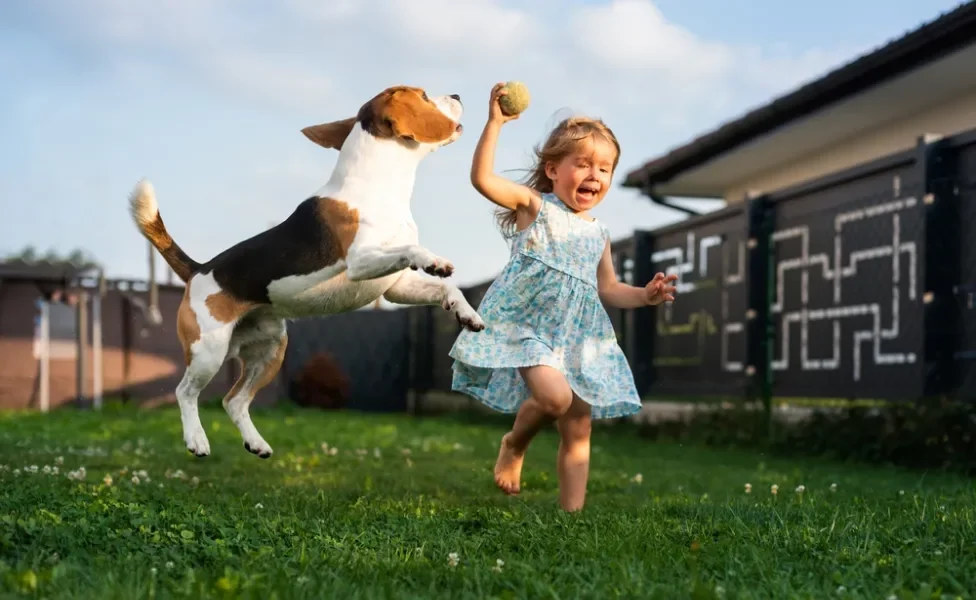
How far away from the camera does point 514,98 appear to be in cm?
394

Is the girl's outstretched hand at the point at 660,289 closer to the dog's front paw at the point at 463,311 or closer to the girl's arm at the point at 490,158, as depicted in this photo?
the girl's arm at the point at 490,158

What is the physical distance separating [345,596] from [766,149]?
10.6 meters

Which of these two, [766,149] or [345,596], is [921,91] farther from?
[345,596]

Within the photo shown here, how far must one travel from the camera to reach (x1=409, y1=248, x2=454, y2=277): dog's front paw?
324cm

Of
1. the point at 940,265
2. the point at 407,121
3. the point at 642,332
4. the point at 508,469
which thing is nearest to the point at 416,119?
the point at 407,121

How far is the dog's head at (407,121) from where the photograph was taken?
11.6ft

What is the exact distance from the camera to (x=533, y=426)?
13.7ft

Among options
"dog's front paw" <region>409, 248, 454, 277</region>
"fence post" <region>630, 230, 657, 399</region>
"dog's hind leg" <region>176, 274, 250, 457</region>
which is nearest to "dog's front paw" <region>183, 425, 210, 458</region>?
"dog's hind leg" <region>176, 274, 250, 457</region>

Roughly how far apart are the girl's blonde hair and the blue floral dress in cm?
16

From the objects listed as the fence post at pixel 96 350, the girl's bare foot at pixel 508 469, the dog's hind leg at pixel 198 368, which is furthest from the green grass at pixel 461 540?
the fence post at pixel 96 350

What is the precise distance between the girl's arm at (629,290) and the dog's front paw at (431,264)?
120 centimetres

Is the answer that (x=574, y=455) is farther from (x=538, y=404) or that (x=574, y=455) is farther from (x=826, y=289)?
(x=826, y=289)

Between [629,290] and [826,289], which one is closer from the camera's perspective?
[629,290]

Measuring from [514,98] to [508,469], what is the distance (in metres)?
1.65
